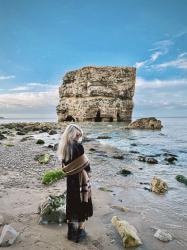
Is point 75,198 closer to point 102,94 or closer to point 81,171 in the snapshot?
point 81,171

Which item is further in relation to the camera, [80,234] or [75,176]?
[80,234]

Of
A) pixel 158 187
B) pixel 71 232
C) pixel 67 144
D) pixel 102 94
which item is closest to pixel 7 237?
pixel 71 232

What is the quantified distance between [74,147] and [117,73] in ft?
240

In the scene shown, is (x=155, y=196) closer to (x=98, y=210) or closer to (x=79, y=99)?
(x=98, y=210)

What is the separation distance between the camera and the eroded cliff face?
7475 centimetres

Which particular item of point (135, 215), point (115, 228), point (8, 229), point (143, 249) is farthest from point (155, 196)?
point (8, 229)

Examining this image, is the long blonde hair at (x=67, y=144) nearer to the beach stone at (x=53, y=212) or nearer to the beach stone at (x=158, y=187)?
the beach stone at (x=53, y=212)

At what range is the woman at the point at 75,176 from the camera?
201 inches

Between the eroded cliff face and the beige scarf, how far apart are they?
6913 centimetres

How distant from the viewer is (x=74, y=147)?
5086 millimetres

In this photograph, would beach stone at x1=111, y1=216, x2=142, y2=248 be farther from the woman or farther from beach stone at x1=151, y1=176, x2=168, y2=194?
beach stone at x1=151, y1=176, x2=168, y2=194

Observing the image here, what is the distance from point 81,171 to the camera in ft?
16.9

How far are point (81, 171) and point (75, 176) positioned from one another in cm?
16

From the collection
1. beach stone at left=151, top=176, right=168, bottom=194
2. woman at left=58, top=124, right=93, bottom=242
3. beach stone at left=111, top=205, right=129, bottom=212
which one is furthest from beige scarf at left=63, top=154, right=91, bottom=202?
beach stone at left=151, top=176, right=168, bottom=194
